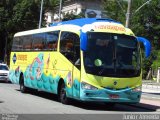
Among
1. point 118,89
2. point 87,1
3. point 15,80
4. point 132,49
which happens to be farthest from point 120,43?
point 87,1

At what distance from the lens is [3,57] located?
240 ft

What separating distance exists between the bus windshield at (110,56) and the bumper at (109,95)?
621 millimetres

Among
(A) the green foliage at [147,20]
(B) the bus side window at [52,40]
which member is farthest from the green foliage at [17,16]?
(B) the bus side window at [52,40]

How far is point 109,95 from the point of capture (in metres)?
18.5

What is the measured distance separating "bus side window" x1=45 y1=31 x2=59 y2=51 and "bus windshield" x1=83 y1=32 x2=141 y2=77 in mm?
3269

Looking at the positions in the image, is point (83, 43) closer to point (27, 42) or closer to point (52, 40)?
point (52, 40)

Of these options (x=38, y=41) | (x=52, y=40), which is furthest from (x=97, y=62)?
(x=38, y=41)

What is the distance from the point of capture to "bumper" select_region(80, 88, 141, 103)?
725 inches

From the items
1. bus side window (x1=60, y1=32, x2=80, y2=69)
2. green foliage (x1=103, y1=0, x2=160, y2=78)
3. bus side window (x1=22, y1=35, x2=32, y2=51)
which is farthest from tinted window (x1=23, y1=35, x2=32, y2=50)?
green foliage (x1=103, y1=0, x2=160, y2=78)

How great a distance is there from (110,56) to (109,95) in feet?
4.76

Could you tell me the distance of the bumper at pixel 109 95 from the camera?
18.4 metres

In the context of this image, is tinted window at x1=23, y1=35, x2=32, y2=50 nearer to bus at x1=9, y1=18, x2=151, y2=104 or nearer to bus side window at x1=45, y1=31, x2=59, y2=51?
bus side window at x1=45, y1=31, x2=59, y2=51

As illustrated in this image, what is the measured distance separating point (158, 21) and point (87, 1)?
18522mm

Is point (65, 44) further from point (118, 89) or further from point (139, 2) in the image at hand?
point (139, 2)
